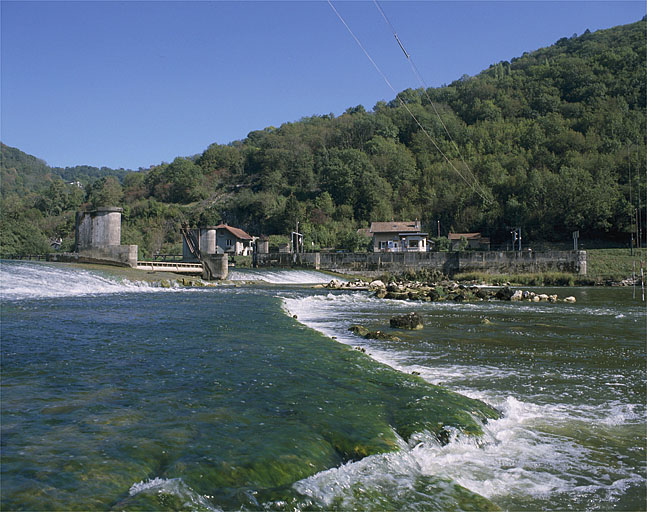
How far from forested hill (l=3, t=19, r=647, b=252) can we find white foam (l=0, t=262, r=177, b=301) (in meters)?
46.1

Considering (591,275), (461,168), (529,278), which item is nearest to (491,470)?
(529,278)

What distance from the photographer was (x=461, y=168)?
277 feet

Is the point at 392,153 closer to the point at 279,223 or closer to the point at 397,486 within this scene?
the point at 279,223

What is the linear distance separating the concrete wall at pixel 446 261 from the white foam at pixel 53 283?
2364 centimetres

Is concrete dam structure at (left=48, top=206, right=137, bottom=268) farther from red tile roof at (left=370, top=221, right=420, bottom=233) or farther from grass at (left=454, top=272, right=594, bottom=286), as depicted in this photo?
red tile roof at (left=370, top=221, right=420, bottom=233)

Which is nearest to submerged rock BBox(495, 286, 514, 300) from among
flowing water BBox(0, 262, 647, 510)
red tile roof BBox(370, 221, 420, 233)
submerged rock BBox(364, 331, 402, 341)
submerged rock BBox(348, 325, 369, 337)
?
flowing water BBox(0, 262, 647, 510)

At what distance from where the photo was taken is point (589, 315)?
1581cm

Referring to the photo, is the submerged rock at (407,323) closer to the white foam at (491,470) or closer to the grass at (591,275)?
the white foam at (491,470)

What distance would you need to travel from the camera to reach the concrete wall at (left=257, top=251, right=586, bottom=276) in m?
40.3

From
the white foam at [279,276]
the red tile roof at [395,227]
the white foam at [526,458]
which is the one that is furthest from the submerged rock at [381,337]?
the red tile roof at [395,227]

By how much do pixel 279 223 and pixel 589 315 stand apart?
6815cm

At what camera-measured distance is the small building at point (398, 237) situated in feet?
208

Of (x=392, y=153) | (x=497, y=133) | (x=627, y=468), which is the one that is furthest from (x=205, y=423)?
(x=497, y=133)

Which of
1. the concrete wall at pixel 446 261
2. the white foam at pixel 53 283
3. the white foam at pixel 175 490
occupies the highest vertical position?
the concrete wall at pixel 446 261
